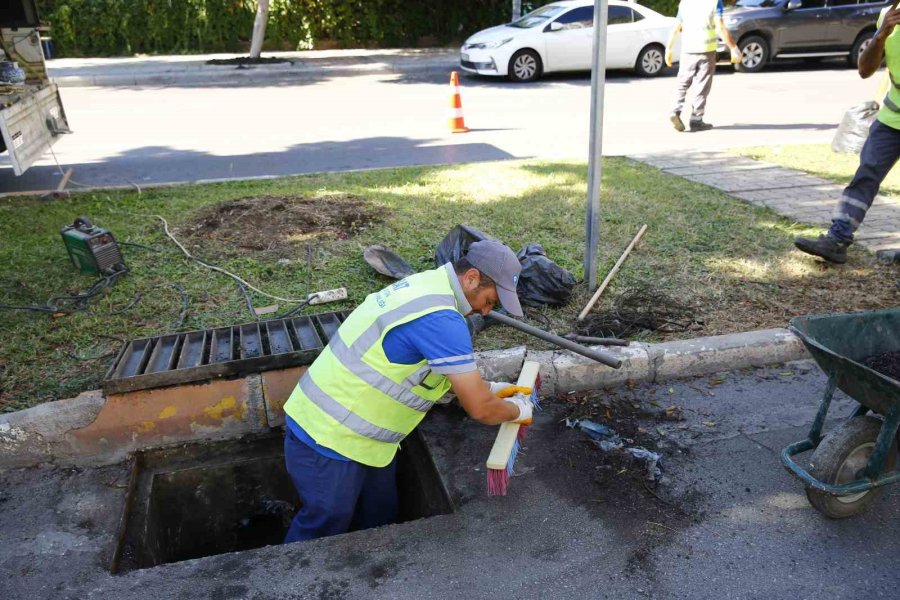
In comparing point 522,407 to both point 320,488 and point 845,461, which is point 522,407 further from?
point 845,461

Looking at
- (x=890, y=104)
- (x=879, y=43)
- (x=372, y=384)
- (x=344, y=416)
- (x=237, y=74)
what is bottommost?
(x=344, y=416)

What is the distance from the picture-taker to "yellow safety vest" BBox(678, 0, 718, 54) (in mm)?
9055

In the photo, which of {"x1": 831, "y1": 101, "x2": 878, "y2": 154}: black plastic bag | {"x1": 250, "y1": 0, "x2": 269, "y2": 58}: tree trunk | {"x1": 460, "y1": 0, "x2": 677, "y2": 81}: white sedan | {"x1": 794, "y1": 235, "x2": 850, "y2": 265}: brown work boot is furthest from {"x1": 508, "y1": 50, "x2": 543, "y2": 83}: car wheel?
{"x1": 794, "y1": 235, "x2": 850, "y2": 265}: brown work boot

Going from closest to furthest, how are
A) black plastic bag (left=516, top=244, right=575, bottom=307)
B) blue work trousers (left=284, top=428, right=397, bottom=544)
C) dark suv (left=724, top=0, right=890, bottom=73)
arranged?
1. blue work trousers (left=284, top=428, right=397, bottom=544)
2. black plastic bag (left=516, top=244, right=575, bottom=307)
3. dark suv (left=724, top=0, right=890, bottom=73)

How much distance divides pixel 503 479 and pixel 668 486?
79 cm

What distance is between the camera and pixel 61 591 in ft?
8.75

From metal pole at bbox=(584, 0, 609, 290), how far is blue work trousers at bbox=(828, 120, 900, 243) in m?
1.85

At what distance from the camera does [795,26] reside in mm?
15305

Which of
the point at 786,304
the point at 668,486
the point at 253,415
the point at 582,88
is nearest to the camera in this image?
the point at 668,486

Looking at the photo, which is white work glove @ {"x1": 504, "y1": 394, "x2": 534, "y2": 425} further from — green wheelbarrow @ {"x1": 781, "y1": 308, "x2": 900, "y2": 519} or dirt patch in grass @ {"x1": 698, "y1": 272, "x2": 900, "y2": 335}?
dirt patch in grass @ {"x1": 698, "y1": 272, "x2": 900, "y2": 335}

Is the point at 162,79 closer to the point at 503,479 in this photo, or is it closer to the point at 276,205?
the point at 276,205

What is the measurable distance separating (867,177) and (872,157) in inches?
5.5

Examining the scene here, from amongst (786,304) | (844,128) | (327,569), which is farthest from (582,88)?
(327,569)

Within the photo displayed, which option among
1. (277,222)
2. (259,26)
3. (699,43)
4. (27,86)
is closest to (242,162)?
(27,86)
